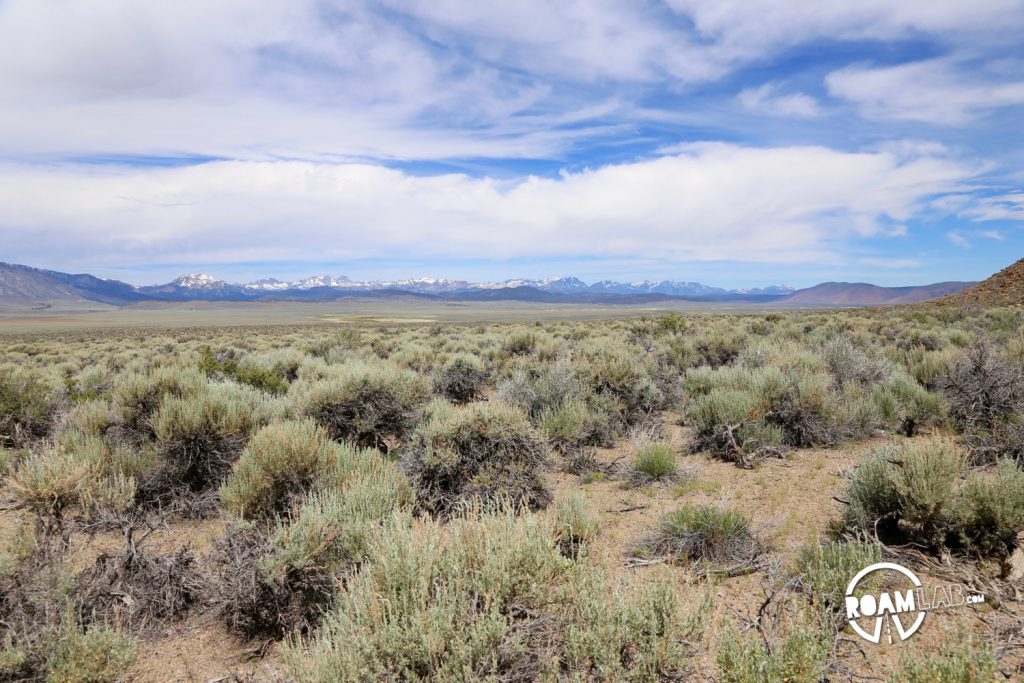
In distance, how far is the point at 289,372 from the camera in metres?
13.7

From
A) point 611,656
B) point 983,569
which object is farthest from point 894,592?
point 611,656

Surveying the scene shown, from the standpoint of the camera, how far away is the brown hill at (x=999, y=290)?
34228mm

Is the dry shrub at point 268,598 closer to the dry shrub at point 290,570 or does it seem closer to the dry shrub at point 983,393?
the dry shrub at point 290,570

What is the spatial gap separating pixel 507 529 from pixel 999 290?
50.3m

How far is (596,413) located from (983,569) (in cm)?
542

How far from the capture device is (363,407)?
26.3ft

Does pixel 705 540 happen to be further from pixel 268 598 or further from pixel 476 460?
pixel 268 598

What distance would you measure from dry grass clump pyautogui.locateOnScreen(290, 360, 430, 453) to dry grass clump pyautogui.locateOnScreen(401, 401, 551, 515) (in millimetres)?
1603

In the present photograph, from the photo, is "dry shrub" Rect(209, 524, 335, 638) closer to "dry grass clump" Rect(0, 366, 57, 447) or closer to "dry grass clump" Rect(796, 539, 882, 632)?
"dry grass clump" Rect(796, 539, 882, 632)

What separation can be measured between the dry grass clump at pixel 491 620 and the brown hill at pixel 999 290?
1636 inches

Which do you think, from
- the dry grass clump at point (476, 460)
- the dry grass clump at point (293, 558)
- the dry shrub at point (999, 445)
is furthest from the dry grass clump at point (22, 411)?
the dry shrub at point (999, 445)

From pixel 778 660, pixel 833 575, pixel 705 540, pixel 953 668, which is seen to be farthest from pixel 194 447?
pixel 953 668

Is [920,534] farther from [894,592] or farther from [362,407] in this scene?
[362,407]

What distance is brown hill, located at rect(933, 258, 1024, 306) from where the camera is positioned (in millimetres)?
34228
